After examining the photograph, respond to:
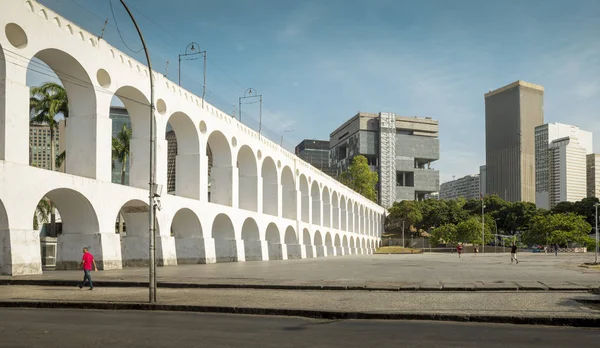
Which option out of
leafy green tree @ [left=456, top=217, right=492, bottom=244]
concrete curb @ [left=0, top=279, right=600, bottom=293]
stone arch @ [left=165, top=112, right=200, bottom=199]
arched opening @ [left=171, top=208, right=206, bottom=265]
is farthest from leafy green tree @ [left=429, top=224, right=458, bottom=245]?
concrete curb @ [left=0, top=279, right=600, bottom=293]

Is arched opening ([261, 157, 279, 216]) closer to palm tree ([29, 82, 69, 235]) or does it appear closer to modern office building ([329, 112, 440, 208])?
palm tree ([29, 82, 69, 235])

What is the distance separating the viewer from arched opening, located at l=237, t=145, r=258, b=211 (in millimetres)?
43688

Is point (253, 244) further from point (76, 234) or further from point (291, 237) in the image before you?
point (76, 234)

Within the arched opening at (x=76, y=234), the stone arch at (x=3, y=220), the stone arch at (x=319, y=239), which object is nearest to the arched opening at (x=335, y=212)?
the stone arch at (x=319, y=239)

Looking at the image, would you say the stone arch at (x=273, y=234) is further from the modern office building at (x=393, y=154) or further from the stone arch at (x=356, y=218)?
the modern office building at (x=393, y=154)

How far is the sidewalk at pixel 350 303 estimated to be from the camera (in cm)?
1131

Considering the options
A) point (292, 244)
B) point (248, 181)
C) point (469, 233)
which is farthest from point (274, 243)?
point (469, 233)

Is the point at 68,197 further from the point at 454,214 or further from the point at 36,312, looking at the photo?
the point at 454,214

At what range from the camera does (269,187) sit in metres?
48.9

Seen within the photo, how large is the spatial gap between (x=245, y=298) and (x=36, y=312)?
477cm

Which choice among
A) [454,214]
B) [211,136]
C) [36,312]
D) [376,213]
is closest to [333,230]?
[211,136]

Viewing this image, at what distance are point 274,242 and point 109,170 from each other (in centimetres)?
2356

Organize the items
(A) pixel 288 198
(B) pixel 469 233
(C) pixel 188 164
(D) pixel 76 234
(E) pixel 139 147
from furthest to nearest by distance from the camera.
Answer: (B) pixel 469 233 → (A) pixel 288 198 → (C) pixel 188 164 → (E) pixel 139 147 → (D) pixel 76 234

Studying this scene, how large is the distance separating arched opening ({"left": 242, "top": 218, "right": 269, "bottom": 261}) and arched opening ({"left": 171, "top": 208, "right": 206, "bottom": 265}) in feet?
27.5
